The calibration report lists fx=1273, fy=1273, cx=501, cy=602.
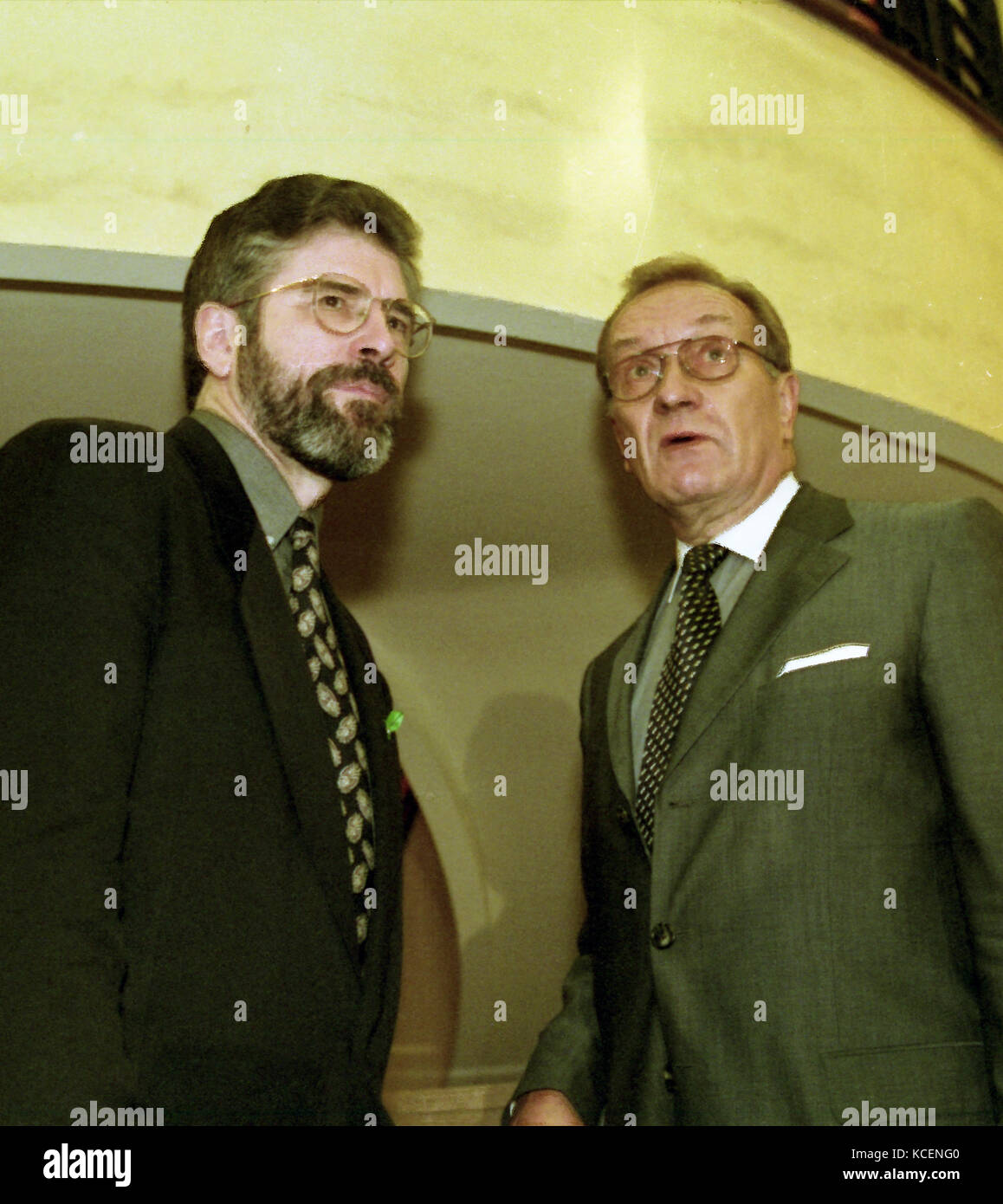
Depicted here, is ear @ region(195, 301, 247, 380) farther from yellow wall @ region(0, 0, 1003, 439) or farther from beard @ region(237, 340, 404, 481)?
yellow wall @ region(0, 0, 1003, 439)

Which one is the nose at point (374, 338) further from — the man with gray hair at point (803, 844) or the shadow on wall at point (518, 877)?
the shadow on wall at point (518, 877)

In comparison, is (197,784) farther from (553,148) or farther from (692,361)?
(553,148)

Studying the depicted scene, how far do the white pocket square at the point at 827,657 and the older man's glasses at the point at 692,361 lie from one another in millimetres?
750

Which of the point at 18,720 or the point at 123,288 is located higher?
the point at 123,288

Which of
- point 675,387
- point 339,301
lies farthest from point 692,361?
point 339,301

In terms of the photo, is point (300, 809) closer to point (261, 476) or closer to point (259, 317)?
point (261, 476)

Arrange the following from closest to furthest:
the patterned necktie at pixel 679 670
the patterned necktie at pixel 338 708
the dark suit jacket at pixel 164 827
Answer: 1. the dark suit jacket at pixel 164 827
2. the patterned necktie at pixel 338 708
3. the patterned necktie at pixel 679 670

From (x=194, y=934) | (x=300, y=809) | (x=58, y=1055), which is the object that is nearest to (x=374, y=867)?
(x=300, y=809)

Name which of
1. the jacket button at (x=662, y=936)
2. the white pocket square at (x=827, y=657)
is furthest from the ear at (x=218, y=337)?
the jacket button at (x=662, y=936)

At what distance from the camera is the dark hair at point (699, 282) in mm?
2770

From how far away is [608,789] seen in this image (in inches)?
95.5

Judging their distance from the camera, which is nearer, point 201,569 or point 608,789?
point 201,569

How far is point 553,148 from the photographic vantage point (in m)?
3.12
